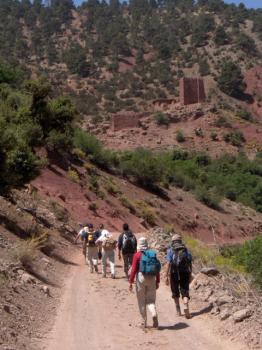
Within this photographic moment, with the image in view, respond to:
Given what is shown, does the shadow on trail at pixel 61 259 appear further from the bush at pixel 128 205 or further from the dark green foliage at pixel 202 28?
the dark green foliage at pixel 202 28

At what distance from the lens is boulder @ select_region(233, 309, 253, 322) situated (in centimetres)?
1037

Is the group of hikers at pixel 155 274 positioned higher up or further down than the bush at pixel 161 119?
higher up

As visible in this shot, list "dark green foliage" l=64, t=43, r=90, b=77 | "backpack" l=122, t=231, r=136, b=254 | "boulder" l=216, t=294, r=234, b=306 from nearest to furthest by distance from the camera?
"boulder" l=216, t=294, r=234, b=306 → "backpack" l=122, t=231, r=136, b=254 → "dark green foliage" l=64, t=43, r=90, b=77

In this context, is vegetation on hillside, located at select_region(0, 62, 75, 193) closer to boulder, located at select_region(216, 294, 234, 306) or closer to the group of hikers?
boulder, located at select_region(216, 294, 234, 306)

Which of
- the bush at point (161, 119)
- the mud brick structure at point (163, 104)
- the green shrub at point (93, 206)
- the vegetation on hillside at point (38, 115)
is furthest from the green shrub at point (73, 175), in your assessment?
the mud brick structure at point (163, 104)

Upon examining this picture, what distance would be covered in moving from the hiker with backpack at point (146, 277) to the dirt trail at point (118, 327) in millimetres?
363

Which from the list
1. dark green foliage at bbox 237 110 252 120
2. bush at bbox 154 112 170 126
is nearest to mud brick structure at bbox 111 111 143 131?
bush at bbox 154 112 170 126

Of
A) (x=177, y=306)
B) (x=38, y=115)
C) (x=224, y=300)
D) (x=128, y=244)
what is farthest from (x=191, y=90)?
(x=177, y=306)

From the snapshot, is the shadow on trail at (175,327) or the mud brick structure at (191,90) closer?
the shadow on trail at (175,327)

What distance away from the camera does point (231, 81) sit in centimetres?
9462

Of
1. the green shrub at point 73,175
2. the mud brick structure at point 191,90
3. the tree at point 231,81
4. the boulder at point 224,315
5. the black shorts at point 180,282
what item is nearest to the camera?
the boulder at point 224,315

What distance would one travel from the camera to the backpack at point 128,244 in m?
15.7

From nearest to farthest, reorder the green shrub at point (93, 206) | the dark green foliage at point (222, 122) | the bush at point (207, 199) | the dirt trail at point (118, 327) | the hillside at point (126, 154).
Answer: the dirt trail at point (118, 327) → the hillside at point (126, 154) → the green shrub at point (93, 206) → the bush at point (207, 199) → the dark green foliage at point (222, 122)

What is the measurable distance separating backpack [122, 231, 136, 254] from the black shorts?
429 centimetres
